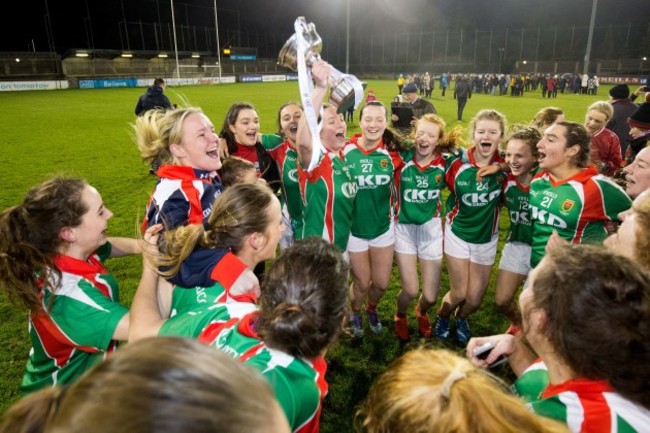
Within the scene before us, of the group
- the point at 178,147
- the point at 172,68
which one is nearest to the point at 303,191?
the point at 178,147

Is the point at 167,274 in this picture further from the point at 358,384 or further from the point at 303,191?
the point at 358,384

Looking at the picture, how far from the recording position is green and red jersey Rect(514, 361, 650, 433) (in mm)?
1323

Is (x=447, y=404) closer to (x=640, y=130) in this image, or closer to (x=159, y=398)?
(x=159, y=398)

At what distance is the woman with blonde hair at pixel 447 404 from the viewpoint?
1011mm

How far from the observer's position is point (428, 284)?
14.3ft

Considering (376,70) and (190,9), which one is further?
(376,70)

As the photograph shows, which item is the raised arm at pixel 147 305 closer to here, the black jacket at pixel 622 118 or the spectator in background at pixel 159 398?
the spectator in background at pixel 159 398

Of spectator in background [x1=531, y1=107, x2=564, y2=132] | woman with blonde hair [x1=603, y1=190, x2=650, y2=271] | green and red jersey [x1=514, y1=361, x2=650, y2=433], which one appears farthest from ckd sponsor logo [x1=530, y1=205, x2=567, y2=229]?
green and red jersey [x1=514, y1=361, x2=650, y2=433]

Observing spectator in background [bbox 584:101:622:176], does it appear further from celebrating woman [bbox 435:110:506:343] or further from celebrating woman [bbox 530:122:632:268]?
celebrating woman [bbox 530:122:632:268]

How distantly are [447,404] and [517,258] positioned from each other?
3375mm

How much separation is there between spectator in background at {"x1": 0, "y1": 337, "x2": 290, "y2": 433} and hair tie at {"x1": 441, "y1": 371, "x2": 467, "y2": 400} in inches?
17.0

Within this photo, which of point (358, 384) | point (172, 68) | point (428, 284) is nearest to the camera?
point (358, 384)

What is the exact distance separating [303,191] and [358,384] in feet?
5.90

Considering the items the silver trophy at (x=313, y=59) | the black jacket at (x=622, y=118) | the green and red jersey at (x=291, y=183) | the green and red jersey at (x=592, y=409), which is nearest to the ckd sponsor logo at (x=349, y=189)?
the green and red jersey at (x=291, y=183)
